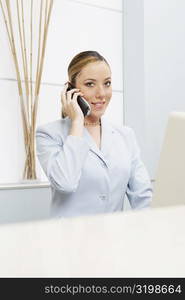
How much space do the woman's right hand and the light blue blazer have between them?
98mm

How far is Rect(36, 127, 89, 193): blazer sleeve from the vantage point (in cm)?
162

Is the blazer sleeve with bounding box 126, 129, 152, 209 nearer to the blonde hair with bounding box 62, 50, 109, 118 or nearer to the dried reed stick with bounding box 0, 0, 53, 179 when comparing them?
the blonde hair with bounding box 62, 50, 109, 118

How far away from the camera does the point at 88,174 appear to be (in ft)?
5.49

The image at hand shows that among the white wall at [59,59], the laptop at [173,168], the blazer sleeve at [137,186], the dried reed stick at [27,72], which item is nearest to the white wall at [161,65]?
the white wall at [59,59]

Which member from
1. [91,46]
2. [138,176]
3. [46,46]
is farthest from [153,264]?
[91,46]

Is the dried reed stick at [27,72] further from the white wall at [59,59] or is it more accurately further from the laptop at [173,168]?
the laptop at [173,168]

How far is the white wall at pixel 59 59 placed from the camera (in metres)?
2.26

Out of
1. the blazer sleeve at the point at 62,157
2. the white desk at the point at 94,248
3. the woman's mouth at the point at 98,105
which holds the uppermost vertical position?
A: the white desk at the point at 94,248

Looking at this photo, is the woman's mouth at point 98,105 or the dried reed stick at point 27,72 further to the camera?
the dried reed stick at point 27,72

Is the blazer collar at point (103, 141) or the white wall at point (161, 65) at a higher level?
the white wall at point (161, 65)

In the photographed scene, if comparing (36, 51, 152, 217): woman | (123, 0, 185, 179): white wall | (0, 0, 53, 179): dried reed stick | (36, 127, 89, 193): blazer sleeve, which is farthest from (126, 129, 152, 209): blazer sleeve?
(123, 0, 185, 179): white wall

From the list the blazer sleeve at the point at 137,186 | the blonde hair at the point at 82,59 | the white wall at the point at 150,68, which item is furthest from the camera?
the white wall at the point at 150,68

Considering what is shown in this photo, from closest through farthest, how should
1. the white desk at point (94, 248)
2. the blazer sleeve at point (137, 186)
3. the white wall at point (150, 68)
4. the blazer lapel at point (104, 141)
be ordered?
1. the white desk at point (94, 248)
2. the blazer sleeve at point (137, 186)
3. the blazer lapel at point (104, 141)
4. the white wall at point (150, 68)

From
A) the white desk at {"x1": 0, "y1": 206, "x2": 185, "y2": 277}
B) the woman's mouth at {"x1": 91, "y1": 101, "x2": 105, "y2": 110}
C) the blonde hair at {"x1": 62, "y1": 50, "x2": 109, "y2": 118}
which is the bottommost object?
the woman's mouth at {"x1": 91, "y1": 101, "x2": 105, "y2": 110}
